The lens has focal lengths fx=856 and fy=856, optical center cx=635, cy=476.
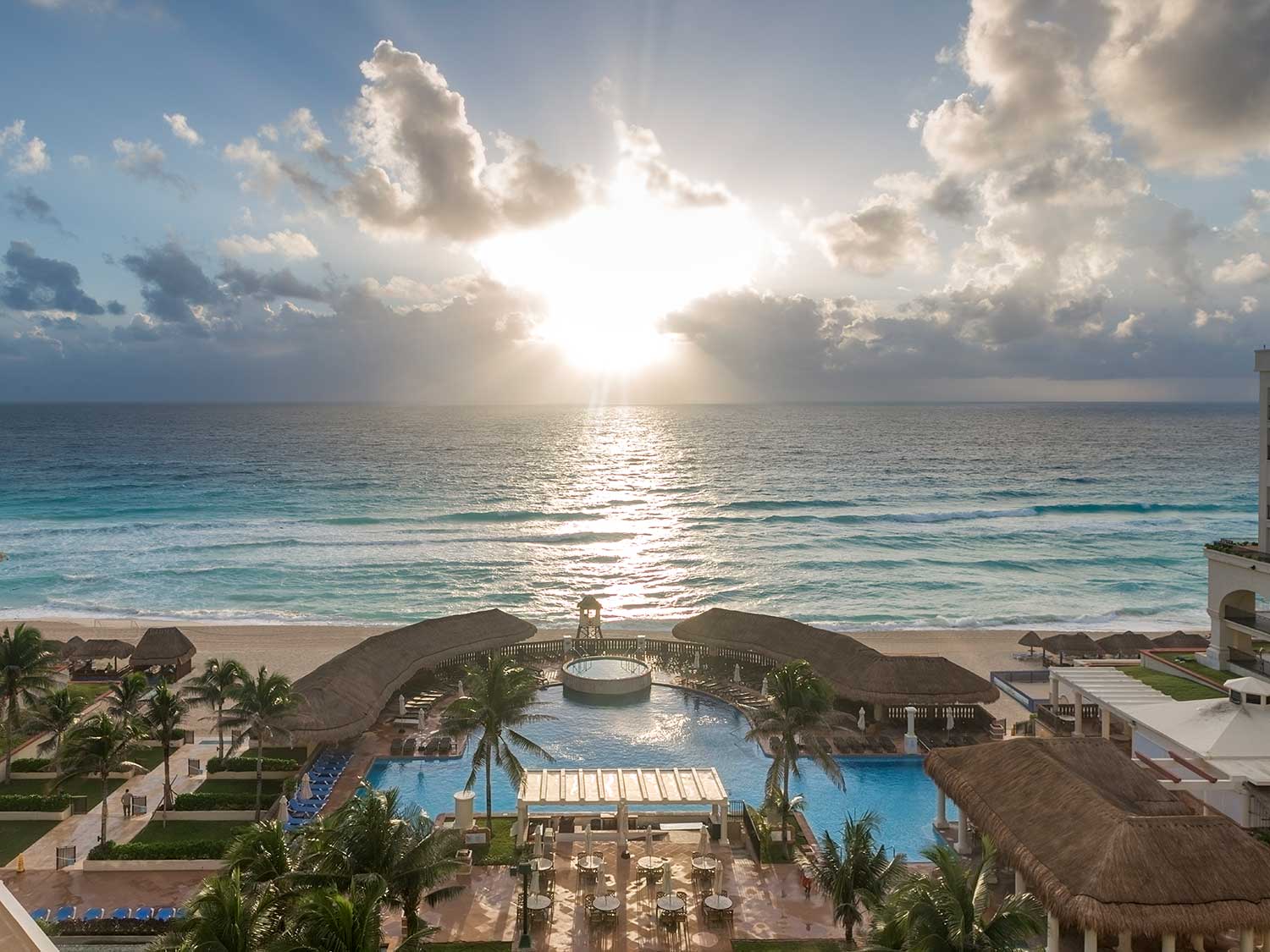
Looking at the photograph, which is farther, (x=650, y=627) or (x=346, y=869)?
(x=650, y=627)

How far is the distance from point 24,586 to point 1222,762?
69.3 m

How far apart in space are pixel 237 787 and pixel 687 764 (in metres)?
13.9

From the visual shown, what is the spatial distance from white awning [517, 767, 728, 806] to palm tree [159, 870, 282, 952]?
32.5 feet

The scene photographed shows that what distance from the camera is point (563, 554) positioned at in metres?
74.5

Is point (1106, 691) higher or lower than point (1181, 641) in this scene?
higher

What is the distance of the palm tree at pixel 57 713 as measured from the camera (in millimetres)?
24375

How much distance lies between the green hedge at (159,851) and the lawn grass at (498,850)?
6.10 meters

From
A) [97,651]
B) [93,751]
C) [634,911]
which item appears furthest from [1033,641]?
[97,651]

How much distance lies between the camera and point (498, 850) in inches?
875

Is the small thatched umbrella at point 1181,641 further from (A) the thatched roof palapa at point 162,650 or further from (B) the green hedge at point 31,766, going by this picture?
→ (B) the green hedge at point 31,766

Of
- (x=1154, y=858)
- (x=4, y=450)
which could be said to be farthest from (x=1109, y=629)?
(x=4, y=450)

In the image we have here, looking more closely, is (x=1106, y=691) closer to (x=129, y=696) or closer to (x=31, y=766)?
(x=129, y=696)

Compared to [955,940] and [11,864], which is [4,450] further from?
[955,940]

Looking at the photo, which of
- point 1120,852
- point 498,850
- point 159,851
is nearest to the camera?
point 1120,852
